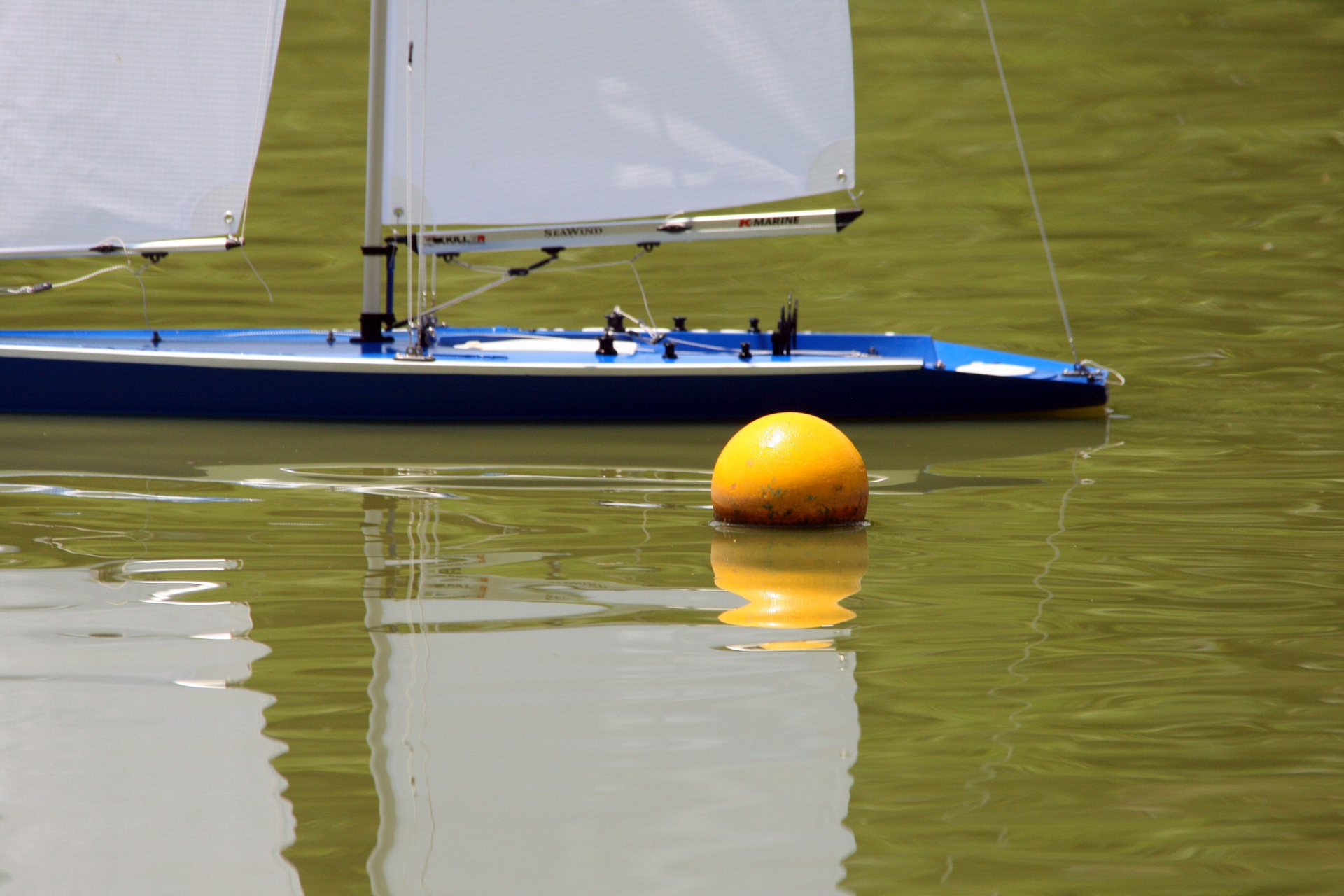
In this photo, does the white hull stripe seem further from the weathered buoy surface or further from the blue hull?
the weathered buoy surface

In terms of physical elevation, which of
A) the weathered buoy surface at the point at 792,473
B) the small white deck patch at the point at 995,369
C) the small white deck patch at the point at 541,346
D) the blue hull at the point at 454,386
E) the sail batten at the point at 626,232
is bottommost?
the weathered buoy surface at the point at 792,473

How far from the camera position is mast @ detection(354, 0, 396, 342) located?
1458 centimetres

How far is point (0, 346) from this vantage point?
44.0ft

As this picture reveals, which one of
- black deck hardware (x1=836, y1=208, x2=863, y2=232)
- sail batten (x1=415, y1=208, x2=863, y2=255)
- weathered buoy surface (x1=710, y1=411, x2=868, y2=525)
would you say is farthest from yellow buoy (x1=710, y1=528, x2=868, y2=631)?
sail batten (x1=415, y1=208, x2=863, y2=255)

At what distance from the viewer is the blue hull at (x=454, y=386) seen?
13266 mm

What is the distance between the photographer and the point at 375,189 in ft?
48.1

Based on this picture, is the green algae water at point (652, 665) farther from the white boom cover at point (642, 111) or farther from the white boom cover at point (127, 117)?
the white boom cover at point (642, 111)

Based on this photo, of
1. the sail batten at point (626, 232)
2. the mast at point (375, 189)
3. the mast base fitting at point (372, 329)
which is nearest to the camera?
the sail batten at point (626, 232)

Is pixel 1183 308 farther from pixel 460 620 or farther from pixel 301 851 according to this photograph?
pixel 301 851

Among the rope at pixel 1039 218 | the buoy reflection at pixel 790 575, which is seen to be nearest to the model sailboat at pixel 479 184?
the rope at pixel 1039 218

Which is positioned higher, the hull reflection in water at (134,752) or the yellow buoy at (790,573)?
the yellow buoy at (790,573)

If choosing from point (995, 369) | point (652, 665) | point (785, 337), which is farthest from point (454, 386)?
point (652, 665)

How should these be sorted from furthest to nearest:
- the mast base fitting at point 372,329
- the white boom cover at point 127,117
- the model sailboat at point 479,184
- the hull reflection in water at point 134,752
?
the mast base fitting at point 372,329, the white boom cover at point 127,117, the model sailboat at point 479,184, the hull reflection in water at point 134,752

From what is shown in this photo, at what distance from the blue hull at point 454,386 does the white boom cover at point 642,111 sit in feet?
5.62
